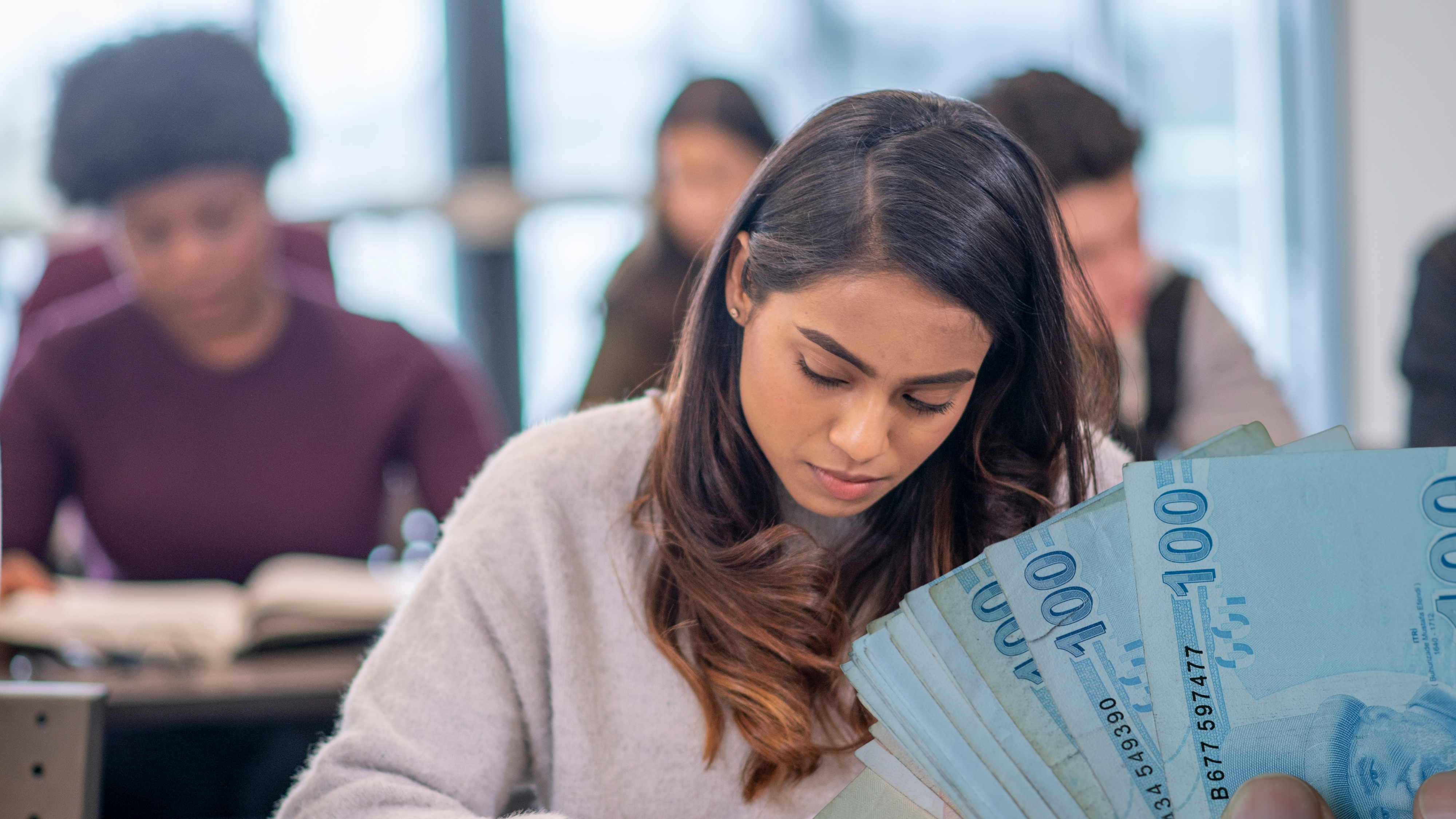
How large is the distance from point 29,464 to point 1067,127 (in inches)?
70.8

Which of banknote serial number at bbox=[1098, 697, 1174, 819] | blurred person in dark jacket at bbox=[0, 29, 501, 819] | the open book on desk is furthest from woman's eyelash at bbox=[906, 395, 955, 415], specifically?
blurred person in dark jacket at bbox=[0, 29, 501, 819]

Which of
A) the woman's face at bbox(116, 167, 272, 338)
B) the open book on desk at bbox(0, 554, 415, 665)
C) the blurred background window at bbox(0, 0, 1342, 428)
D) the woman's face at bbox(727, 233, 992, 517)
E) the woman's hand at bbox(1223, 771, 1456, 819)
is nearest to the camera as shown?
the woman's hand at bbox(1223, 771, 1456, 819)

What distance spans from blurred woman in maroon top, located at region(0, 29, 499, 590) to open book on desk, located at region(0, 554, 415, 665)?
342 millimetres

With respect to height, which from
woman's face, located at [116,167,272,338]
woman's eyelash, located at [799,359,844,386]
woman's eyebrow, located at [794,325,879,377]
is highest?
woman's eyebrow, located at [794,325,879,377]

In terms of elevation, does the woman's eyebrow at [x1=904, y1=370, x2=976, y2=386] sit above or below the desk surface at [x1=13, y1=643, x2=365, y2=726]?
above

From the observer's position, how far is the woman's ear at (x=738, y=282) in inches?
39.1

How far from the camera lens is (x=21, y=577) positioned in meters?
1.85

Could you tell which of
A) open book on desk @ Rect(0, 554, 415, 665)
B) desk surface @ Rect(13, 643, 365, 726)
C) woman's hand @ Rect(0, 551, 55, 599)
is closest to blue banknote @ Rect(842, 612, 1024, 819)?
desk surface @ Rect(13, 643, 365, 726)

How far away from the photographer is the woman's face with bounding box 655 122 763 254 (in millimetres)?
2434

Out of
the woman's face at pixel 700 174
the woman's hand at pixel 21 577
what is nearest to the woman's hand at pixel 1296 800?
the woman's hand at pixel 21 577

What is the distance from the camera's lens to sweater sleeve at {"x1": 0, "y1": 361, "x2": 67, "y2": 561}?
205 centimetres

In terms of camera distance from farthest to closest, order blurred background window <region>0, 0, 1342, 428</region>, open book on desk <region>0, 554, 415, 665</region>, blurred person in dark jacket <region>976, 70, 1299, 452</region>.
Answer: blurred background window <region>0, 0, 1342, 428</region>
blurred person in dark jacket <region>976, 70, 1299, 452</region>
open book on desk <region>0, 554, 415, 665</region>

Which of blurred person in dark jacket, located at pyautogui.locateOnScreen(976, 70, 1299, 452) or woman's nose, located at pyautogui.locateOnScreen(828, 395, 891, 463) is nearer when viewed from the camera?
woman's nose, located at pyautogui.locateOnScreen(828, 395, 891, 463)

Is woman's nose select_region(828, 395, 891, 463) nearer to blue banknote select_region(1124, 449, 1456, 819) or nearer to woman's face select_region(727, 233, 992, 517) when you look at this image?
woman's face select_region(727, 233, 992, 517)
